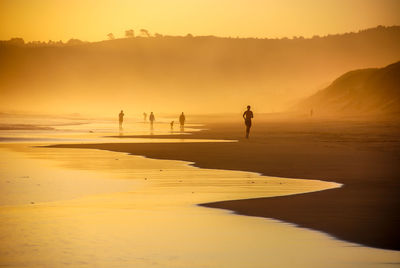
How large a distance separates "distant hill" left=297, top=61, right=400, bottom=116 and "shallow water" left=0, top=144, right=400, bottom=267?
119172 mm

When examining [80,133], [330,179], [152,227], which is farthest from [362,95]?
[152,227]

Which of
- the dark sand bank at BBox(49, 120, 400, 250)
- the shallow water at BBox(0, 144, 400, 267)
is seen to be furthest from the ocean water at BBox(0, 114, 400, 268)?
the dark sand bank at BBox(49, 120, 400, 250)

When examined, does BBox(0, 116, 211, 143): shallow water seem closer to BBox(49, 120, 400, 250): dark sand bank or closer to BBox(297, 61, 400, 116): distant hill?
BBox(49, 120, 400, 250): dark sand bank

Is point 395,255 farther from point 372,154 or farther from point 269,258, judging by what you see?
point 372,154

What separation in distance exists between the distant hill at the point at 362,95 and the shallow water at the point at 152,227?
391 feet

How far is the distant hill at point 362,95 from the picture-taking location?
149m

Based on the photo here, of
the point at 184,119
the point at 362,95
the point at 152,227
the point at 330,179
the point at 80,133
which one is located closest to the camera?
the point at 152,227

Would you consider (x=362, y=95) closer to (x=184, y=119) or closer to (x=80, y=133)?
(x=184, y=119)

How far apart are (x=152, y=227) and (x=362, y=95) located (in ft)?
516

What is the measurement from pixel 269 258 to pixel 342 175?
11394mm

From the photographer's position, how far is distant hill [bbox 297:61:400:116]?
149 metres

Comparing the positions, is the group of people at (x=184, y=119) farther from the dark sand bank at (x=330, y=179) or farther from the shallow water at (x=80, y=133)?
the dark sand bank at (x=330, y=179)

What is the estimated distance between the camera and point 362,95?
538ft

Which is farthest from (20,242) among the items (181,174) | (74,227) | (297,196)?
(181,174)
